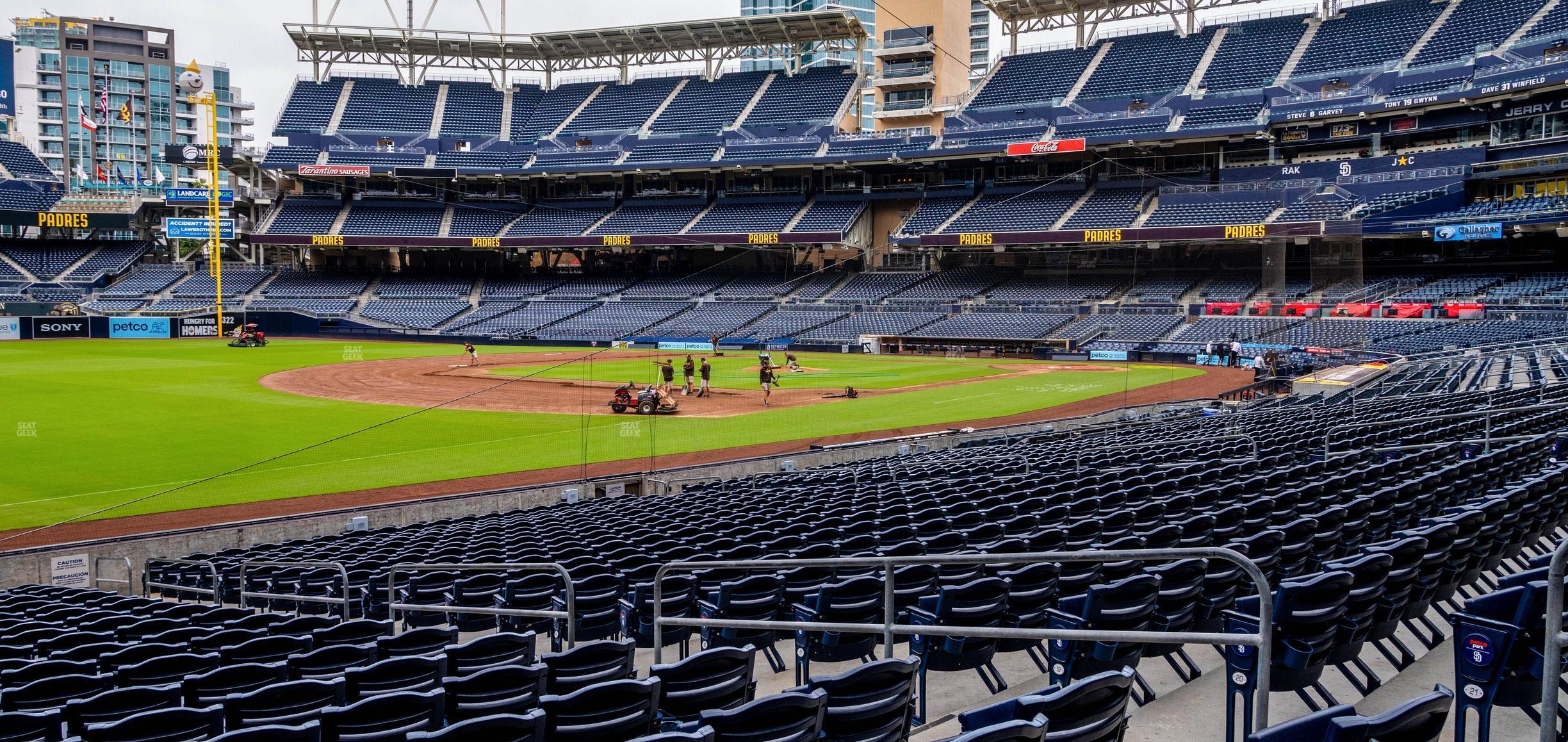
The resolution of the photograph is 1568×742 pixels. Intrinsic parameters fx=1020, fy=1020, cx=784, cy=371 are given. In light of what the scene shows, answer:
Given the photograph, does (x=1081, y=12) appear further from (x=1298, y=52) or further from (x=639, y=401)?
(x=639, y=401)

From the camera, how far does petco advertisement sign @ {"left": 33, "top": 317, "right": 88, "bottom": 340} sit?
216 feet

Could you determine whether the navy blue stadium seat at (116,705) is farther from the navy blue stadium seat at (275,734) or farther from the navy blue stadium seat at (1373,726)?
the navy blue stadium seat at (1373,726)

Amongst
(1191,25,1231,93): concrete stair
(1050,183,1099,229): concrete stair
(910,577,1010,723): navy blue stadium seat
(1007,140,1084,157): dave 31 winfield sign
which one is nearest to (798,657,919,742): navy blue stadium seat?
(910,577,1010,723): navy blue stadium seat

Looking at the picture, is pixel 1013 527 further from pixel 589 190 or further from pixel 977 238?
pixel 589 190

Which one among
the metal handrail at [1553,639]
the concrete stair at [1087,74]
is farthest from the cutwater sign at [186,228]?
the metal handrail at [1553,639]

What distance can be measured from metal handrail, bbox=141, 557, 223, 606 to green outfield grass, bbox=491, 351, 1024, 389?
1561 cm

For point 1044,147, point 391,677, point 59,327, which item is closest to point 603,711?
point 391,677

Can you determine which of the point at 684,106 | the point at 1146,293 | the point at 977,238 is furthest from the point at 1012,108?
the point at 684,106

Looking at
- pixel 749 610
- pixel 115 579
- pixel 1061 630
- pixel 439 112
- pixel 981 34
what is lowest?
Answer: pixel 115 579

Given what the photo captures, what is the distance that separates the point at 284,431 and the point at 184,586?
15.4 metres

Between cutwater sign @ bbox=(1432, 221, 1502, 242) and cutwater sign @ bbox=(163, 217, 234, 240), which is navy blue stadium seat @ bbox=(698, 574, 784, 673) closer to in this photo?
cutwater sign @ bbox=(1432, 221, 1502, 242)

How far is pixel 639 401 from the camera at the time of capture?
31422 mm

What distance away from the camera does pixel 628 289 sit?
80.5 m

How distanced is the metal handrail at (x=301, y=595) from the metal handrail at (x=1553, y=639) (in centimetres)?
1000
